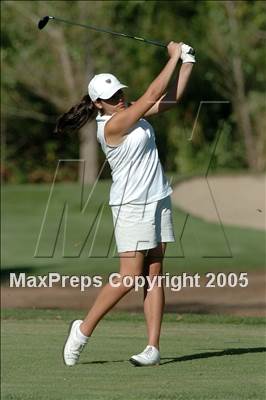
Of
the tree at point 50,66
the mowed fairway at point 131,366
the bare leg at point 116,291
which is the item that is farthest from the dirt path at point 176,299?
the tree at point 50,66

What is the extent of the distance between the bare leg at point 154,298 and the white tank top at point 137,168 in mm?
394

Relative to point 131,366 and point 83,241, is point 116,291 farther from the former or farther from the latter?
point 83,241

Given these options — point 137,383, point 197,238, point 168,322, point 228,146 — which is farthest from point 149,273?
point 228,146

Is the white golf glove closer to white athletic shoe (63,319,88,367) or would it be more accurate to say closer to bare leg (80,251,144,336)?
bare leg (80,251,144,336)

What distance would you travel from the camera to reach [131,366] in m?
7.70

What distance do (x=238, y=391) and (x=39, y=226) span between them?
16.4 metres

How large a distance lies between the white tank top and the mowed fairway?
105 centimetres

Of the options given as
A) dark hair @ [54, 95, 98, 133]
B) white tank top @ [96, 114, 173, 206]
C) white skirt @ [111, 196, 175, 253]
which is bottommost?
white skirt @ [111, 196, 175, 253]

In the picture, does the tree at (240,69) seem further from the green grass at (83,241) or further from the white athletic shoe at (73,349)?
the white athletic shoe at (73,349)

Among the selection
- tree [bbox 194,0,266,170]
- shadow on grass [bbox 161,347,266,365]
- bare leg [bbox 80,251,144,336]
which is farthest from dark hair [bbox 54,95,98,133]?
tree [bbox 194,0,266,170]

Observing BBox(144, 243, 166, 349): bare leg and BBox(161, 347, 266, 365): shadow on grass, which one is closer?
BBox(144, 243, 166, 349): bare leg

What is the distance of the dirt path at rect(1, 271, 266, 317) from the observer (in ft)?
45.3

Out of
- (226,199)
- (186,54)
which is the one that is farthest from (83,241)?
(186,54)

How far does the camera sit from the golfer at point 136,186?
7582mm
